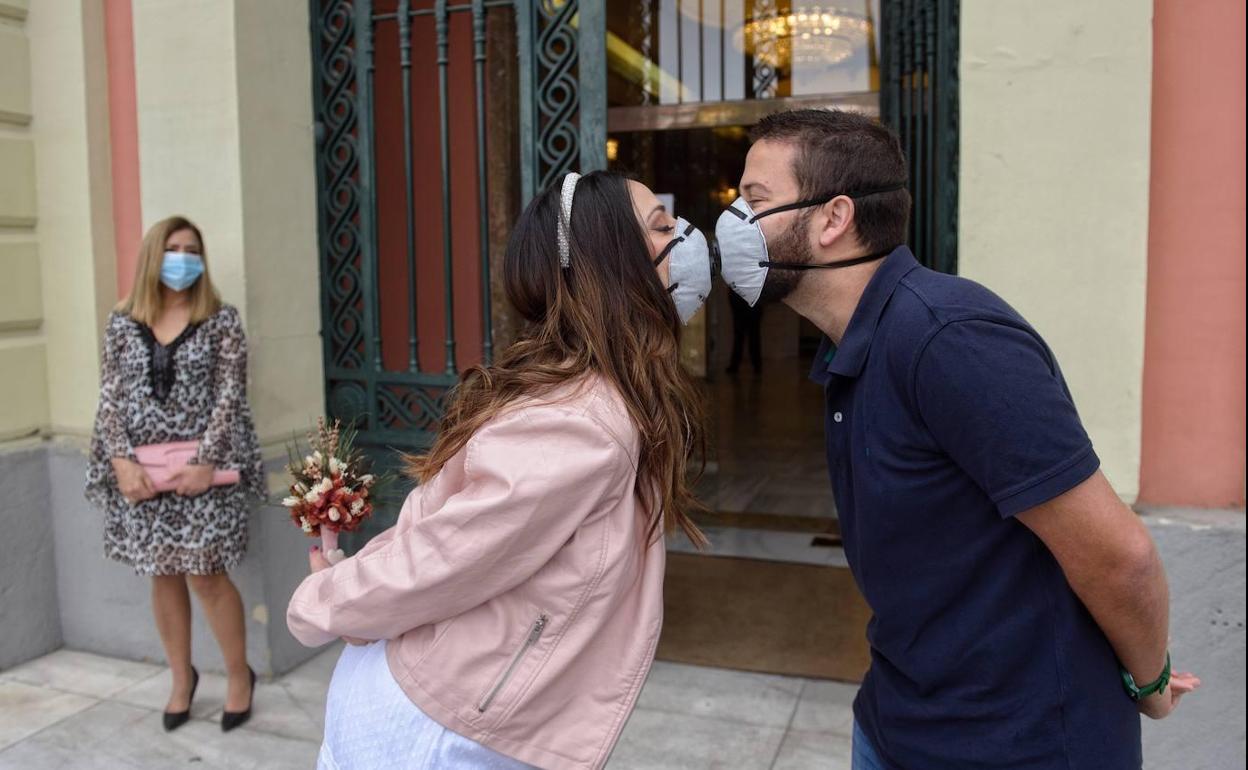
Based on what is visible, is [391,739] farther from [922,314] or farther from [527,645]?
[922,314]

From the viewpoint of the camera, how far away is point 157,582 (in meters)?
4.10

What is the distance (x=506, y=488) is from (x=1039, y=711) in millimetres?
871

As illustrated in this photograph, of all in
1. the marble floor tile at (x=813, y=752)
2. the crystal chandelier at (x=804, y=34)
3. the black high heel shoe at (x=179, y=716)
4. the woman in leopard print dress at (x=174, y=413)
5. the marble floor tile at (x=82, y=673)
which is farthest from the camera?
the crystal chandelier at (x=804, y=34)

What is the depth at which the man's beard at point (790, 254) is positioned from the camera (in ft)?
6.15

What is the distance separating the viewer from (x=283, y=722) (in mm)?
4246

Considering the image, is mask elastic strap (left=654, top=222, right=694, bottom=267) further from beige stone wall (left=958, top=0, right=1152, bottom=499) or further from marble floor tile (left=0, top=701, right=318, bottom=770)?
marble floor tile (left=0, top=701, right=318, bottom=770)

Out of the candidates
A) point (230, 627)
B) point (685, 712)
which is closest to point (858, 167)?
point (685, 712)

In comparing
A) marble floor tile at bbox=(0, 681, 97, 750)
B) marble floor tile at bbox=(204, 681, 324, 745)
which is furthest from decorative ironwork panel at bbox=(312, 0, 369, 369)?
marble floor tile at bbox=(0, 681, 97, 750)

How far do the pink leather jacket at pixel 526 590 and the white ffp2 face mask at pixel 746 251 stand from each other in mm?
409

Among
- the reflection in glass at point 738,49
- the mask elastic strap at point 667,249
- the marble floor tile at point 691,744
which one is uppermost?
the reflection in glass at point 738,49

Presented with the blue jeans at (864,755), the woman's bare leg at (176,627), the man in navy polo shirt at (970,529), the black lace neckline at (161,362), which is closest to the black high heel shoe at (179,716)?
the woman's bare leg at (176,627)

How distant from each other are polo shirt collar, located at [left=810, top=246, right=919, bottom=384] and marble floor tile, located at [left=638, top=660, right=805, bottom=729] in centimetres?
282

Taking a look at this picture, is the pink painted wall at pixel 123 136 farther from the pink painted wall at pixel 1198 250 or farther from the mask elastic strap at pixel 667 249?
the pink painted wall at pixel 1198 250

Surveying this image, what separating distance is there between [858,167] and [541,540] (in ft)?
2.79
